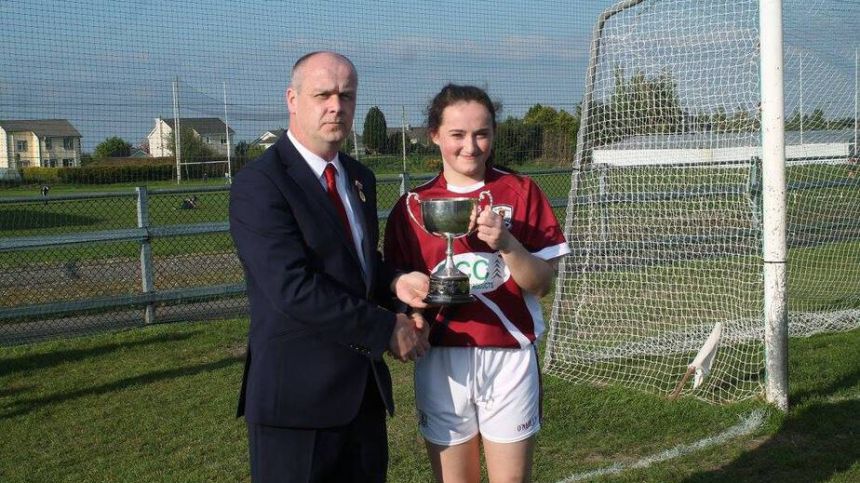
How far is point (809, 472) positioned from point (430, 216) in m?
3.06

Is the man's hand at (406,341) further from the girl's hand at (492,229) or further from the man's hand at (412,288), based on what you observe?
the girl's hand at (492,229)

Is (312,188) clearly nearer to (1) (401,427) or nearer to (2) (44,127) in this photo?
(1) (401,427)

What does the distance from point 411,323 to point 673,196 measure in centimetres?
474

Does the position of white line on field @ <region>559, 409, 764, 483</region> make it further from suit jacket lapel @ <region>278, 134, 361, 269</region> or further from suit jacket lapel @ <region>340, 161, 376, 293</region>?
suit jacket lapel @ <region>278, 134, 361, 269</region>

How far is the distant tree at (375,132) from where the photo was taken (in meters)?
10.5

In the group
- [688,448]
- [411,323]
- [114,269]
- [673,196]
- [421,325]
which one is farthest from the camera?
[114,269]

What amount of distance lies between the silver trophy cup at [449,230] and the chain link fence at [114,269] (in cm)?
654

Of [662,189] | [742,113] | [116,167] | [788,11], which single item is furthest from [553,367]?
[116,167]

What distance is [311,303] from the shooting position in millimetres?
2633

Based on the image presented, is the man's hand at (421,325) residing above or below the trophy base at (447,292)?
below

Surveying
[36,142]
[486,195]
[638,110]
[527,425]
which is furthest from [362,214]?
[36,142]

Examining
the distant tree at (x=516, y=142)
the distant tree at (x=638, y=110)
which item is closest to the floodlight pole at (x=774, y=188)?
the distant tree at (x=638, y=110)

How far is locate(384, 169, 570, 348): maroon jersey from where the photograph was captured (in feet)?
10.5

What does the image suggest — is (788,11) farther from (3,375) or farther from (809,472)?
(3,375)
